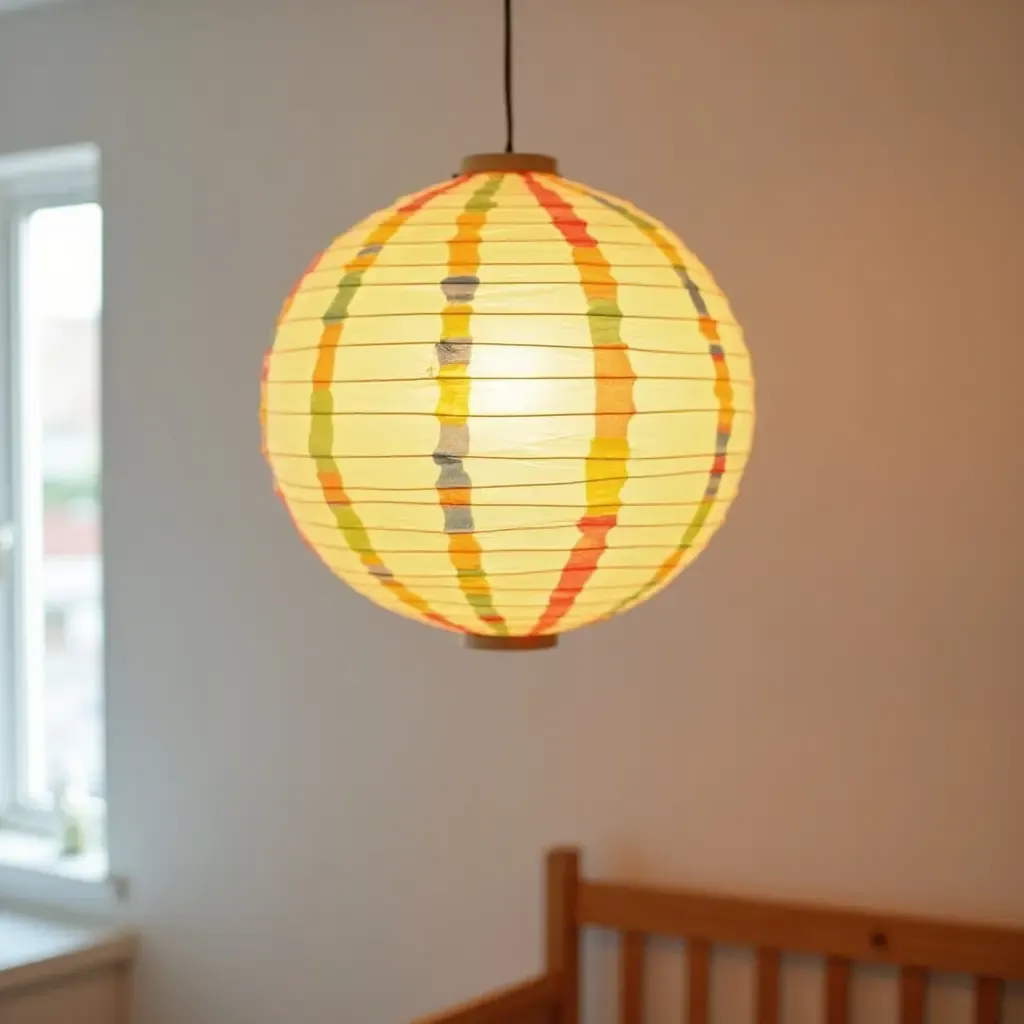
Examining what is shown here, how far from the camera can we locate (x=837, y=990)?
82.9 inches

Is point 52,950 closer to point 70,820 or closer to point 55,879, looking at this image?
point 55,879

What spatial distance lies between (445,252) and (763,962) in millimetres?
1387

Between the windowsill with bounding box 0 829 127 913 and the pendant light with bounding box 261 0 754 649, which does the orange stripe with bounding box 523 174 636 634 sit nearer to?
the pendant light with bounding box 261 0 754 649

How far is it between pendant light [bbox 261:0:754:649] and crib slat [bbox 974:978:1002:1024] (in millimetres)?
1082

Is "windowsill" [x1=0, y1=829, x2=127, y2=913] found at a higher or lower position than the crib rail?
lower

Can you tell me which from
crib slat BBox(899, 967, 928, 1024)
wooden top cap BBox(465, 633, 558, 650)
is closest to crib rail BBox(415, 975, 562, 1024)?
crib slat BBox(899, 967, 928, 1024)

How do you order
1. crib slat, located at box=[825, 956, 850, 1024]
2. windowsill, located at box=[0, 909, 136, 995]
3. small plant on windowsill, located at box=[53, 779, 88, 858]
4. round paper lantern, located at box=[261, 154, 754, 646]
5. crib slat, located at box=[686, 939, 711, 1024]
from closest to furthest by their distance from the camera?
round paper lantern, located at box=[261, 154, 754, 646], crib slat, located at box=[825, 956, 850, 1024], crib slat, located at box=[686, 939, 711, 1024], windowsill, located at box=[0, 909, 136, 995], small plant on windowsill, located at box=[53, 779, 88, 858]

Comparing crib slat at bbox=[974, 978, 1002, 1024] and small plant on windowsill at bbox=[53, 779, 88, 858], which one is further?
small plant on windowsill at bbox=[53, 779, 88, 858]

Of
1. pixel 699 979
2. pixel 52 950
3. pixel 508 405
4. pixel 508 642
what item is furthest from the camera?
pixel 52 950

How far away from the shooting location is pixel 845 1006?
82.6 inches

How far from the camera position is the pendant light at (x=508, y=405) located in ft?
3.61

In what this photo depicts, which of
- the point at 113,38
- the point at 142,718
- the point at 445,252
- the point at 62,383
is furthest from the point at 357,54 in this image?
the point at 445,252

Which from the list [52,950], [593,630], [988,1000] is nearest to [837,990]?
[988,1000]

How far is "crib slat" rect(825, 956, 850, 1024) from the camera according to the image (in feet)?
6.89
